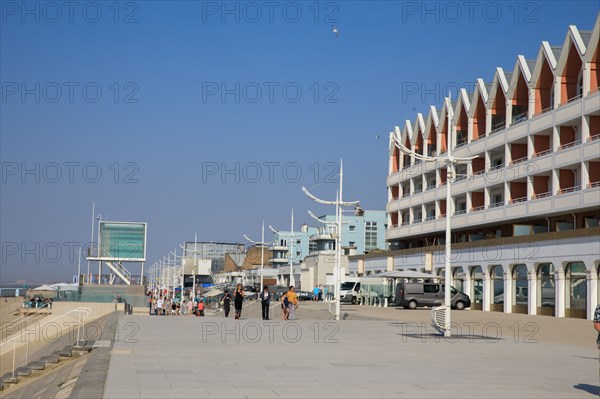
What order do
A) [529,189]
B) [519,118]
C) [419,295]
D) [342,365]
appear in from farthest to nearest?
[419,295] → [519,118] → [529,189] → [342,365]

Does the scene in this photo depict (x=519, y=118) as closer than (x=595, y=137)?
No

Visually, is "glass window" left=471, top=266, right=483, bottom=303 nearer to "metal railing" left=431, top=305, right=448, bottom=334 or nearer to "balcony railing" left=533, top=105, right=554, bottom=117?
"balcony railing" left=533, top=105, right=554, bottom=117

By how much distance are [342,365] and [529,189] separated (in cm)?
3961

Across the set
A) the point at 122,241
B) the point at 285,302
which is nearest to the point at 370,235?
the point at 122,241

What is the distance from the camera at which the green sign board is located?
111 meters

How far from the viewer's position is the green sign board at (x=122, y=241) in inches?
4353

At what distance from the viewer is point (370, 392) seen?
12.9 meters

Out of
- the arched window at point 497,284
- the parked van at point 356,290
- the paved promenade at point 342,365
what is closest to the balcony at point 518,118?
the arched window at point 497,284

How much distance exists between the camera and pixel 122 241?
11131cm

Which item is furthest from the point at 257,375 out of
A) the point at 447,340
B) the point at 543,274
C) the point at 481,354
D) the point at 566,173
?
the point at 566,173

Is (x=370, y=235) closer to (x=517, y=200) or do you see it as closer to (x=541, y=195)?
(x=517, y=200)

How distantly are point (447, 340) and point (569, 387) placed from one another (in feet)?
40.3

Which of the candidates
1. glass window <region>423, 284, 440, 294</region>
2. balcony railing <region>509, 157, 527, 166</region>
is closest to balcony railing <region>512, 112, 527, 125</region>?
balcony railing <region>509, 157, 527, 166</region>

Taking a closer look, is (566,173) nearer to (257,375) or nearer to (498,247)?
(498,247)
